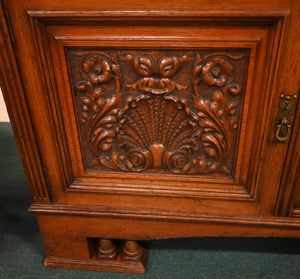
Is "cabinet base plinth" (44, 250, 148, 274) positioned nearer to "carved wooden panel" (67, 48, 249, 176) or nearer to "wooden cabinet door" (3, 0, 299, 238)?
"wooden cabinet door" (3, 0, 299, 238)

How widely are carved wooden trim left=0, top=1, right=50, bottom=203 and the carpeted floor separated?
285 mm

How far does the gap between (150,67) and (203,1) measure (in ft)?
0.53

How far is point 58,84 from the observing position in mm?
647

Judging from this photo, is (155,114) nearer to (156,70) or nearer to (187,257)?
(156,70)

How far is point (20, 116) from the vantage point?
0.68 meters

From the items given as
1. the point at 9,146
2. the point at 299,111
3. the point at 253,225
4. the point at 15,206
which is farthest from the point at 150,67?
the point at 9,146

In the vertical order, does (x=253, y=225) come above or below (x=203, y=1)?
below

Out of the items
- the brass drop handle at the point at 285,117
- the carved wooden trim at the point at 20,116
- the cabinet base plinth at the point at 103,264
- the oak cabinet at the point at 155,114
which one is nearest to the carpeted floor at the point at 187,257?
the cabinet base plinth at the point at 103,264

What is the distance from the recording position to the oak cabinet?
0.57 meters

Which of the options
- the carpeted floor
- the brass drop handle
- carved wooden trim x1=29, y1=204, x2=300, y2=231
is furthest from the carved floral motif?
the carpeted floor

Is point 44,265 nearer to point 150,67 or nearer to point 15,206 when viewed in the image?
point 15,206

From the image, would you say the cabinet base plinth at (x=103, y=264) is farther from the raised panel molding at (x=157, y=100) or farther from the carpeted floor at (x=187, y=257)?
the raised panel molding at (x=157, y=100)

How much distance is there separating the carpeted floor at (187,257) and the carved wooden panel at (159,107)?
0.37 m

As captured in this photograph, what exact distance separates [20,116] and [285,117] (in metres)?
0.59
